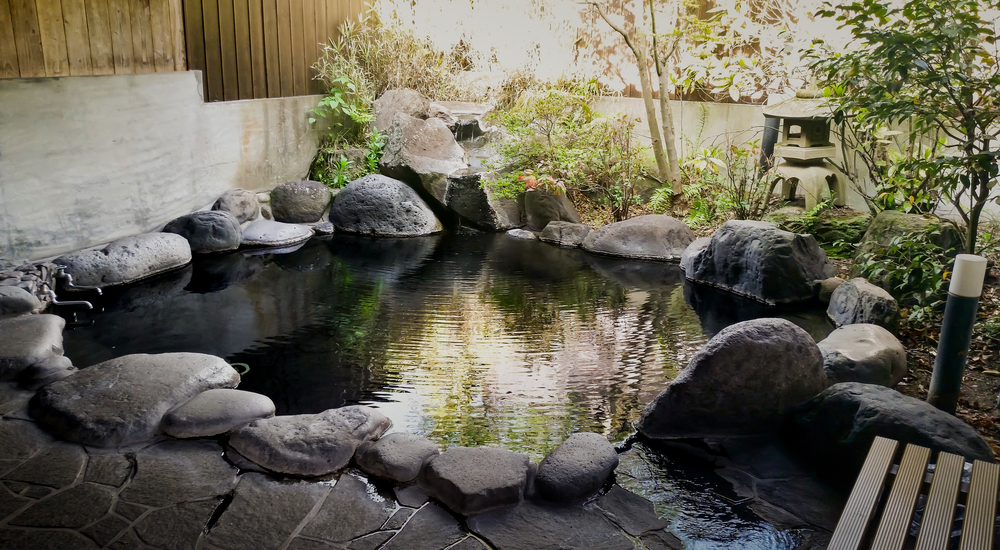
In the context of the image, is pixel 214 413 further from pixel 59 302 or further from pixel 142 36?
pixel 142 36

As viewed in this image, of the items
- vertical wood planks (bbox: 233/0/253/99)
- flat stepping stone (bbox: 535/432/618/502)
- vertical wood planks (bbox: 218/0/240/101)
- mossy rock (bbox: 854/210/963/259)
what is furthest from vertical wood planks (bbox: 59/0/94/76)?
mossy rock (bbox: 854/210/963/259)

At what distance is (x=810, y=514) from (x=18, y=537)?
9.74 feet

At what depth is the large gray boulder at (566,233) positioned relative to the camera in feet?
27.1

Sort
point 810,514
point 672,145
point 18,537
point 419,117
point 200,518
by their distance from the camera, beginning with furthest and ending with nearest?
point 419,117, point 672,145, point 810,514, point 200,518, point 18,537

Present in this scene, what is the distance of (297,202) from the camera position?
8.61 m

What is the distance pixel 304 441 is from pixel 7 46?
4487 millimetres

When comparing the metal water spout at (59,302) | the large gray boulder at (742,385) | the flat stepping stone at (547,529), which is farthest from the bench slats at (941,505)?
the metal water spout at (59,302)

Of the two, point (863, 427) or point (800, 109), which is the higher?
point (800, 109)

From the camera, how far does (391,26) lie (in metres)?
10.3

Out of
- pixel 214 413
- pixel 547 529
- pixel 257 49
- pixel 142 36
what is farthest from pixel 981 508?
pixel 257 49

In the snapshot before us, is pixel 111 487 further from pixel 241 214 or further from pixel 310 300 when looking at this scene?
pixel 241 214

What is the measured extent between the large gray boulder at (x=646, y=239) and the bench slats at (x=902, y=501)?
17.5 ft

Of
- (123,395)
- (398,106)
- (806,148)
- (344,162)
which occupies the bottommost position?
(123,395)

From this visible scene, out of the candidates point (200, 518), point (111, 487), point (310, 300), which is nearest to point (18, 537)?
point (111, 487)
